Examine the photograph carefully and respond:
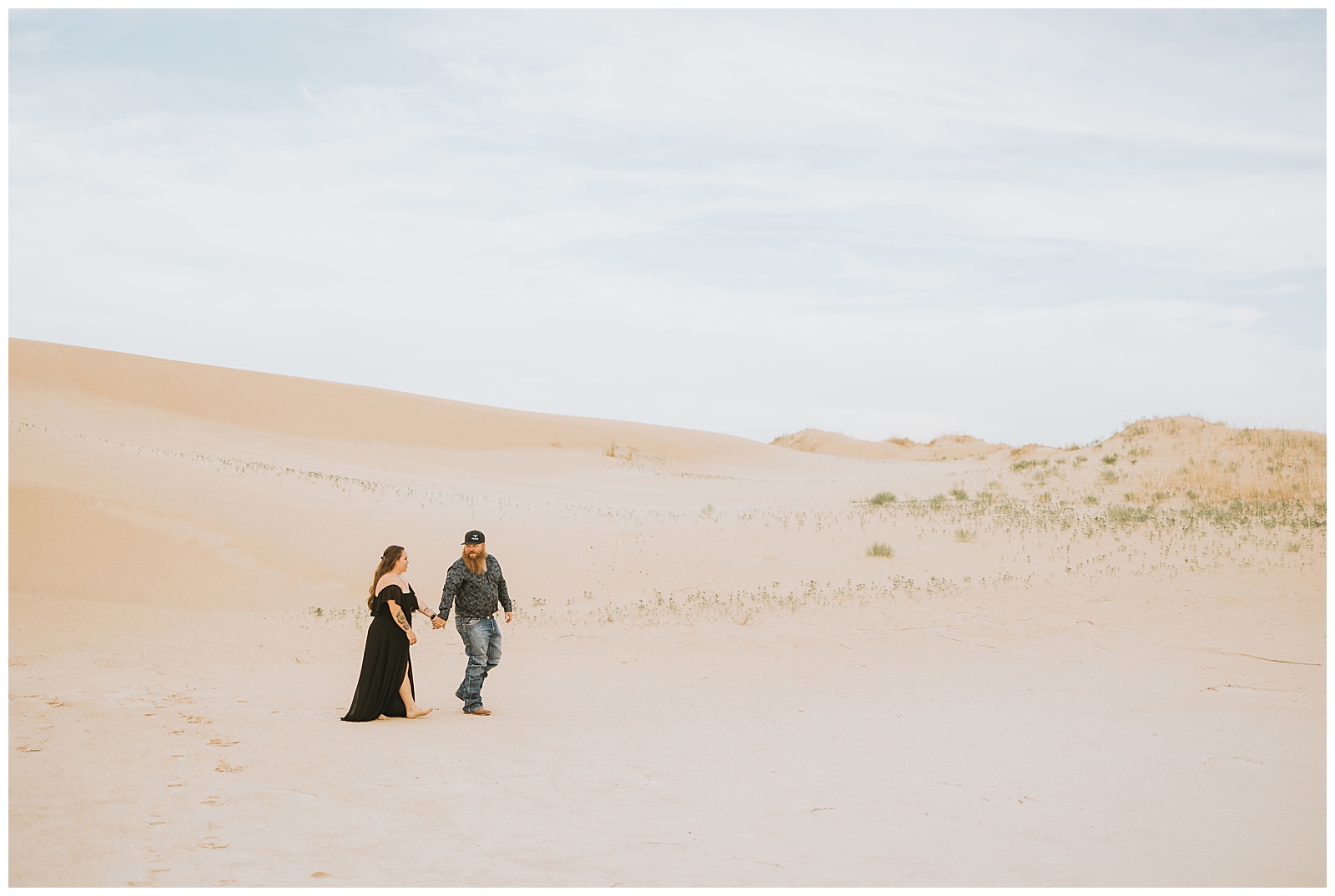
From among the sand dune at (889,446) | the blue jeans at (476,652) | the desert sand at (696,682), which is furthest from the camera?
the sand dune at (889,446)

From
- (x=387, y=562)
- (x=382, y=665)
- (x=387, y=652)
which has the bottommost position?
(x=382, y=665)

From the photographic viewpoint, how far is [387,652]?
822cm

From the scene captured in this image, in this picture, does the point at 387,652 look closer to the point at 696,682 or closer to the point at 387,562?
the point at 387,562

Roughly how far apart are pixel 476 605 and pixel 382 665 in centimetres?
88

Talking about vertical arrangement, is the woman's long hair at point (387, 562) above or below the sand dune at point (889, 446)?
below

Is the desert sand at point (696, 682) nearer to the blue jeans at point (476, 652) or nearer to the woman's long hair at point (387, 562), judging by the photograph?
the blue jeans at point (476, 652)

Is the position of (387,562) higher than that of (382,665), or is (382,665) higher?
(387,562)

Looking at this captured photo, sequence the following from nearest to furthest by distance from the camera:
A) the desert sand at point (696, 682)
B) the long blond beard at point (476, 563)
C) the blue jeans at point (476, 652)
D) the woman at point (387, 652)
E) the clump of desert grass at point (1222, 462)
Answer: the desert sand at point (696, 682)
the woman at point (387, 652)
the long blond beard at point (476, 563)
the blue jeans at point (476, 652)
the clump of desert grass at point (1222, 462)

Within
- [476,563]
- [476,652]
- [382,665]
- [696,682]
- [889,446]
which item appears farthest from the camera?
[889,446]

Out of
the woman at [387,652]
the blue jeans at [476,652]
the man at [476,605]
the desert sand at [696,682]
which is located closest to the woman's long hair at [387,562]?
the woman at [387,652]

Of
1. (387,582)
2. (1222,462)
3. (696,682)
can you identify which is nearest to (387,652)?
(387,582)

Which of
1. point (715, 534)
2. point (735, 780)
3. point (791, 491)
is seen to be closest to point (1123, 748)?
point (735, 780)

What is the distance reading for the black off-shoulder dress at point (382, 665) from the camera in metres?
8.16

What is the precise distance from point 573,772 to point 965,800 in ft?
A: 8.15
